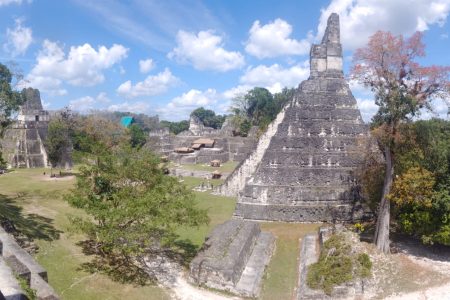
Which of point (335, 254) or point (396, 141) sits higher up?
point (396, 141)

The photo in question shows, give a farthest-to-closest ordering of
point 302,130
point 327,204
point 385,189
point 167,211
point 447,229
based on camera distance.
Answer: point 302,130
point 327,204
point 385,189
point 447,229
point 167,211

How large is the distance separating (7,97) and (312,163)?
17753mm

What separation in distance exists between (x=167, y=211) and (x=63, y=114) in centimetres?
4357

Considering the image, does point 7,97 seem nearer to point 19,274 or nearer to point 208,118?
point 19,274

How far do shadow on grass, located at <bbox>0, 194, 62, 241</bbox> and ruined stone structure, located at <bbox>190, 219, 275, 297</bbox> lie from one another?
6950mm

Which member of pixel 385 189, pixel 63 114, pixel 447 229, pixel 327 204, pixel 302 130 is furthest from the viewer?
pixel 63 114

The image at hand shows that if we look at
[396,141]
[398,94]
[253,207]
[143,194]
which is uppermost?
[398,94]

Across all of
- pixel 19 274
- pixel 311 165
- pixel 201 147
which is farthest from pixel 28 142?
pixel 19 274

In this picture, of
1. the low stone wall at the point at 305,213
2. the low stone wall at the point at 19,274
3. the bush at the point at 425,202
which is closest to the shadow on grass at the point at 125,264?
the low stone wall at the point at 19,274

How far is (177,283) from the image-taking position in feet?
47.9

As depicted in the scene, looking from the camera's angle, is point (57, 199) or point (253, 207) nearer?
point (253, 207)

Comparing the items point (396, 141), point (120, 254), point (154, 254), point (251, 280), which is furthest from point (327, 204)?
point (120, 254)

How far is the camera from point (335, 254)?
613 inches

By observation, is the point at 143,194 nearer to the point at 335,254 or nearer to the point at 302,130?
the point at 335,254
